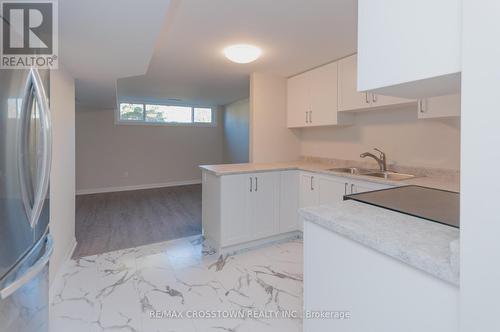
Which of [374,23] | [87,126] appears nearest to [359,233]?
[374,23]

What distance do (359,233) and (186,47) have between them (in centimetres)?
254

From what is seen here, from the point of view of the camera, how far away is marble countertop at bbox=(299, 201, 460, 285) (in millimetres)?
721

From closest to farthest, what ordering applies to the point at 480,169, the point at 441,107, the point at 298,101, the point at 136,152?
the point at 480,169 → the point at 441,107 → the point at 298,101 → the point at 136,152

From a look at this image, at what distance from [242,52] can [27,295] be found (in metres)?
2.44

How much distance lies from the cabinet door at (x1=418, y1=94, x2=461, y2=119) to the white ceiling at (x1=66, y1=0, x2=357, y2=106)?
895 mm

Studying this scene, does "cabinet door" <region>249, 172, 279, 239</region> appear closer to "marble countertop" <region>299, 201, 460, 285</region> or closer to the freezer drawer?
"marble countertop" <region>299, 201, 460, 285</region>

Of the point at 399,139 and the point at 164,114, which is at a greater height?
the point at 164,114

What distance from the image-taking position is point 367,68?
91 cm

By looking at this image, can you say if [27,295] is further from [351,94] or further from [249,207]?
[351,94]

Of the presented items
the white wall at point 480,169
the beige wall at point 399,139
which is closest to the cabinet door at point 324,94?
the beige wall at point 399,139

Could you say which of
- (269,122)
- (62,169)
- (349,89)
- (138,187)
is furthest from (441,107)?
(138,187)

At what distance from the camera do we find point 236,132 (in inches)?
265

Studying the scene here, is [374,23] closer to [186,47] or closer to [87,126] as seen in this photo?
[186,47]

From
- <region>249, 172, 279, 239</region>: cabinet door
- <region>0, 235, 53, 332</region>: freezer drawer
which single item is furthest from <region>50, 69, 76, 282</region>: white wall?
<region>249, 172, 279, 239</region>: cabinet door
